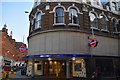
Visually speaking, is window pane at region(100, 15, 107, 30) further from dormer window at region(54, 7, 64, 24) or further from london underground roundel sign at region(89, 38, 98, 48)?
dormer window at region(54, 7, 64, 24)

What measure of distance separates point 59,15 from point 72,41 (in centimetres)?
407

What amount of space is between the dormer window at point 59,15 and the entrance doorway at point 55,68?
556 centimetres

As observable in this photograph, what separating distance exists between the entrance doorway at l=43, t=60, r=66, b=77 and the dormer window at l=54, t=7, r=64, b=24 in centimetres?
556

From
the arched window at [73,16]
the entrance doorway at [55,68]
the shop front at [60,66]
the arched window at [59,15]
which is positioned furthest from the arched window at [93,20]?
the entrance doorway at [55,68]

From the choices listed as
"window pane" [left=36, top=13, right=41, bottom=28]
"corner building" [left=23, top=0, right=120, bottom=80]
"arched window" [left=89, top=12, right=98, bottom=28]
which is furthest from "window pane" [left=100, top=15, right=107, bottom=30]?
"window pane" [left=36, top=13, right=41, bottom=28]

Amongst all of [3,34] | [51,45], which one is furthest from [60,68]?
[3,34]

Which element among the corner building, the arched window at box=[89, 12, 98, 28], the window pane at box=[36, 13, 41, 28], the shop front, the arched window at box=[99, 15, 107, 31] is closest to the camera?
the shop front

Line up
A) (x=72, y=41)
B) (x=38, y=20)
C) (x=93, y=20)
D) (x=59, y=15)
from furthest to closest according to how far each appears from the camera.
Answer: (x=93, y=20) < (x=38, y=20) < (x=59, y=15) < (x=72, y=41)

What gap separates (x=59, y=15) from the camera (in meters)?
25.1

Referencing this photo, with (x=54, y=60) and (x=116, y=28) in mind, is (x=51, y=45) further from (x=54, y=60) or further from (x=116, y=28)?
(x=116, y=28)

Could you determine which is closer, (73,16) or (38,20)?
(73,16)

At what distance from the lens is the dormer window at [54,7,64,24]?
2488 cm

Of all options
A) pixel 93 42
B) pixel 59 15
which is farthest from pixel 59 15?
Answer: pixel 93 42

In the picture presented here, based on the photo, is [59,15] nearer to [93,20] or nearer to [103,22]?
[93,20]
